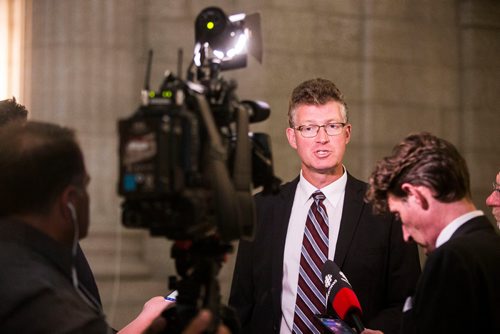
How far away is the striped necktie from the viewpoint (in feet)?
10.1

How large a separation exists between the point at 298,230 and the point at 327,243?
13 cm

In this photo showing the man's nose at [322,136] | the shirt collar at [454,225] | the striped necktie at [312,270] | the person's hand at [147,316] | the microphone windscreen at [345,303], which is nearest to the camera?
the shirt collar at [454,225]

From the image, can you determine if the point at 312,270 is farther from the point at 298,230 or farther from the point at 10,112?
the point at 10,112

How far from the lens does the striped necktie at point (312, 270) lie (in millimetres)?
3078

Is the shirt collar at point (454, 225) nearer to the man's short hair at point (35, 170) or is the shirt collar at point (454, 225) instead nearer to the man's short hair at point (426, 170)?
the man's short hair at point (426, 170)

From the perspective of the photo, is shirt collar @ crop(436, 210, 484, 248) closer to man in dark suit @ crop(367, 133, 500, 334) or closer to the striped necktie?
man in dark suit @ crop(367, 133, 500, 334)

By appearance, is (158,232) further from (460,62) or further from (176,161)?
(460,62)

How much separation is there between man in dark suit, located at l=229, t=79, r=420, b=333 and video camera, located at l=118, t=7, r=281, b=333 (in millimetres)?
811

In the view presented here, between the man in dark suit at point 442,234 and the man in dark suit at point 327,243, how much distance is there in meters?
0.67

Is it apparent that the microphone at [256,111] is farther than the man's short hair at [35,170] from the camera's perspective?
Yes

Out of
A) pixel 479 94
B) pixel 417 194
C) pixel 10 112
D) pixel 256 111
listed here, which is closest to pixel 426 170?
pixel 417 194

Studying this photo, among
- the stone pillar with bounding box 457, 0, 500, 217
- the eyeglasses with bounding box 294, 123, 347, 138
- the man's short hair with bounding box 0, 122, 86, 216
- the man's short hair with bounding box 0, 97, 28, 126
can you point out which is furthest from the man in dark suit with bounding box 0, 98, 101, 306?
the stone pillar with bounding box 457, 0, 500, 217

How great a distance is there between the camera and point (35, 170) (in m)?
2.01

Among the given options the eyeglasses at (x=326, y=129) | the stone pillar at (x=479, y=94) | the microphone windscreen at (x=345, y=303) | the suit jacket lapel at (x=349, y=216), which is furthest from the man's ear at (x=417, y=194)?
the stone pillar at (x=479, y=94)
